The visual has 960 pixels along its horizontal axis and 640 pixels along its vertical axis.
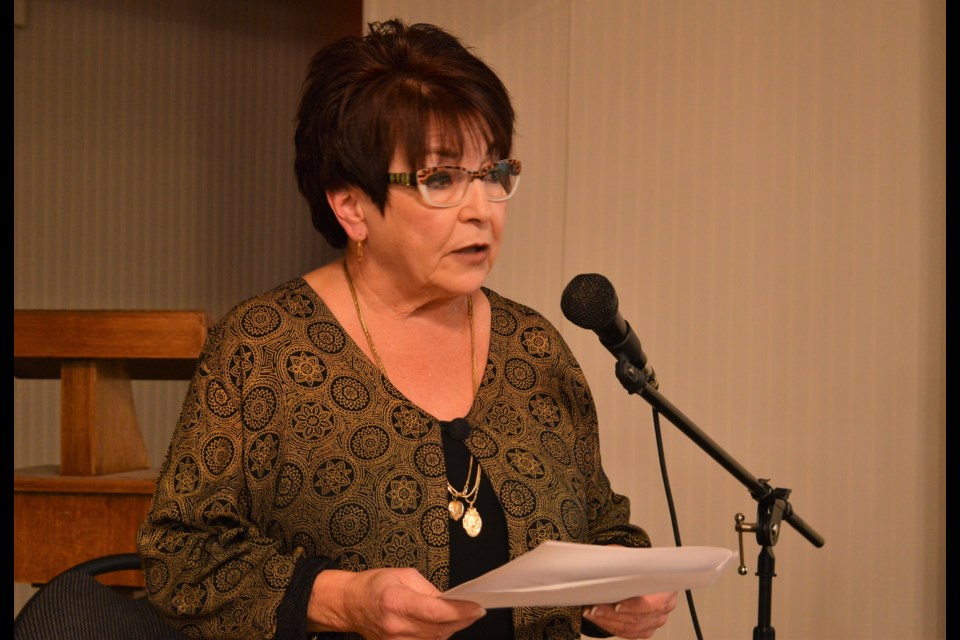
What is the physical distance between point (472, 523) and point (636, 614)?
0.86 feet

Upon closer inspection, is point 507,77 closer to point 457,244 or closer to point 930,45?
point 930,45

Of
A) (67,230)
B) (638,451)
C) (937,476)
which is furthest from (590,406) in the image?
(67,230)

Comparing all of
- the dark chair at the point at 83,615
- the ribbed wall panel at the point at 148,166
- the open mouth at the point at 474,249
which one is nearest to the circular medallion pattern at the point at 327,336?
the open mouth at the point at 474,249

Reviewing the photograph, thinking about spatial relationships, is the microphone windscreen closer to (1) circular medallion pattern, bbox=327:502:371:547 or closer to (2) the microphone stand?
(2) the microphone stand

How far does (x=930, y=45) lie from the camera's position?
2.84 metres

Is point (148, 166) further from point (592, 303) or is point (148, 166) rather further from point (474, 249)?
point (592, 303)

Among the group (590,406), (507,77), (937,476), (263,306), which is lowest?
(937,476)

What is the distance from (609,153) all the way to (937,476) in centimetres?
123

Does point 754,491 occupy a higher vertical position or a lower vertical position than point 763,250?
lower

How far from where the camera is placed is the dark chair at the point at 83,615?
5.50ft

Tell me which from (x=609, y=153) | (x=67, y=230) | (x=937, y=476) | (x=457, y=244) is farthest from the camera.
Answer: (x=67, y=230)

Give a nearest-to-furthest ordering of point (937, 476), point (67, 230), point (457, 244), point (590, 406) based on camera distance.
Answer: point (457, 244) → point (590, 406) → point (937, 476) → point (67, 230)

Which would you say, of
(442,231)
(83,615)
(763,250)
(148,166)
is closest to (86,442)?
(83,615)

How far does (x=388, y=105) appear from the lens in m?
1.55
